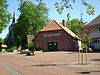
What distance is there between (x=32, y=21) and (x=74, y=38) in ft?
99.8

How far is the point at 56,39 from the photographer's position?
76.0 metres

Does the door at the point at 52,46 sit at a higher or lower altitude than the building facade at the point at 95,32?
lower

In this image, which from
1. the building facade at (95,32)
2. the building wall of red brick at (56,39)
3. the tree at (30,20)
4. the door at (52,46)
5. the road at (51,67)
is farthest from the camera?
the tree at (30,20)

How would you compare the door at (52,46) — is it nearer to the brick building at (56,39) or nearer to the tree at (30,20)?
the brick building at (56,39)

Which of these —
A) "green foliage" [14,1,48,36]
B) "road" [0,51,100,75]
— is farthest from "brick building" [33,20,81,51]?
"road" [0,51,100,75]

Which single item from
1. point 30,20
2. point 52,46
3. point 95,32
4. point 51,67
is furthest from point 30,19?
point 51,67

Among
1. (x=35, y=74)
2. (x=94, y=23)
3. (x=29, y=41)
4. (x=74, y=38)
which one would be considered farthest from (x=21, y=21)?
(x=35, y=74)

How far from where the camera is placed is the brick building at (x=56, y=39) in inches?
2892

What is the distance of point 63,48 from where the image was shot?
74375 millimetres

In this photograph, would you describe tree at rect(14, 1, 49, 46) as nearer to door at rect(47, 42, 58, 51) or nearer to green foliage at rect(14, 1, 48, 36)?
green foliage at rect(14, 1, 48, 36)

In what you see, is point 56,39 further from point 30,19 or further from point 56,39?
point 30,19

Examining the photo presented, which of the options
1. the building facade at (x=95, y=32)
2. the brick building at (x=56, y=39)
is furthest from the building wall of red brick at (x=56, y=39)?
the building facade at (x=95, y=32)

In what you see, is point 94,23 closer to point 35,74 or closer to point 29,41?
point 29,41

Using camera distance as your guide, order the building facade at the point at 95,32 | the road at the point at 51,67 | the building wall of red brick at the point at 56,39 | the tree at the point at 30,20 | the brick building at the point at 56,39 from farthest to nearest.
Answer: the tree at the point at 30,20, the building wall of red brick at the point at 56,39, the brick building at the point at 56,39, the building facade at the point at 95,32, the road at the point at 51,67
